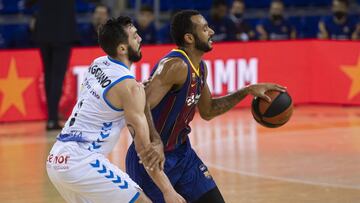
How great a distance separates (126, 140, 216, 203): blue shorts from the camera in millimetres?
6141

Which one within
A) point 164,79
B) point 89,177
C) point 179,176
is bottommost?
point 179,176

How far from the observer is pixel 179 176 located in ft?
20.3

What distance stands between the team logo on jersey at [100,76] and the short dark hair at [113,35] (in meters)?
0.12

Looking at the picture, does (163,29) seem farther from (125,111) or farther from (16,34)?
(125,111)

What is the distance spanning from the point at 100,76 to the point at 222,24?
32.8ft

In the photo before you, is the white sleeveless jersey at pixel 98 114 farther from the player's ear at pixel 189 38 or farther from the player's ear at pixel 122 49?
A: the player's ear at pixel 189 38

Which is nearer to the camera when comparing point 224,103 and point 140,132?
point 140,132

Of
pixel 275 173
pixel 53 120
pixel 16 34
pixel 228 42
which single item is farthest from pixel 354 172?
pixel 16 34

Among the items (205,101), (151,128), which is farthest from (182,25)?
(151,128)

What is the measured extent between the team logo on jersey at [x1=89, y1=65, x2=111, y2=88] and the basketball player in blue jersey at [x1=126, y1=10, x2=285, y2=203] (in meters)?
0.62

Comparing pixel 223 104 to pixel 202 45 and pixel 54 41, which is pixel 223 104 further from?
pixel 54 41

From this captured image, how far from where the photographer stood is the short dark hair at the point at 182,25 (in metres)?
6.17

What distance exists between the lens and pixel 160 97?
5.95 metres

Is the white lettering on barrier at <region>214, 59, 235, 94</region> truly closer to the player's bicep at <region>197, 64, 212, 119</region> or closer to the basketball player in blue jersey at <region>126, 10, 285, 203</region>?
the player's bicep at <region>197, 64, 212, 119</region>
